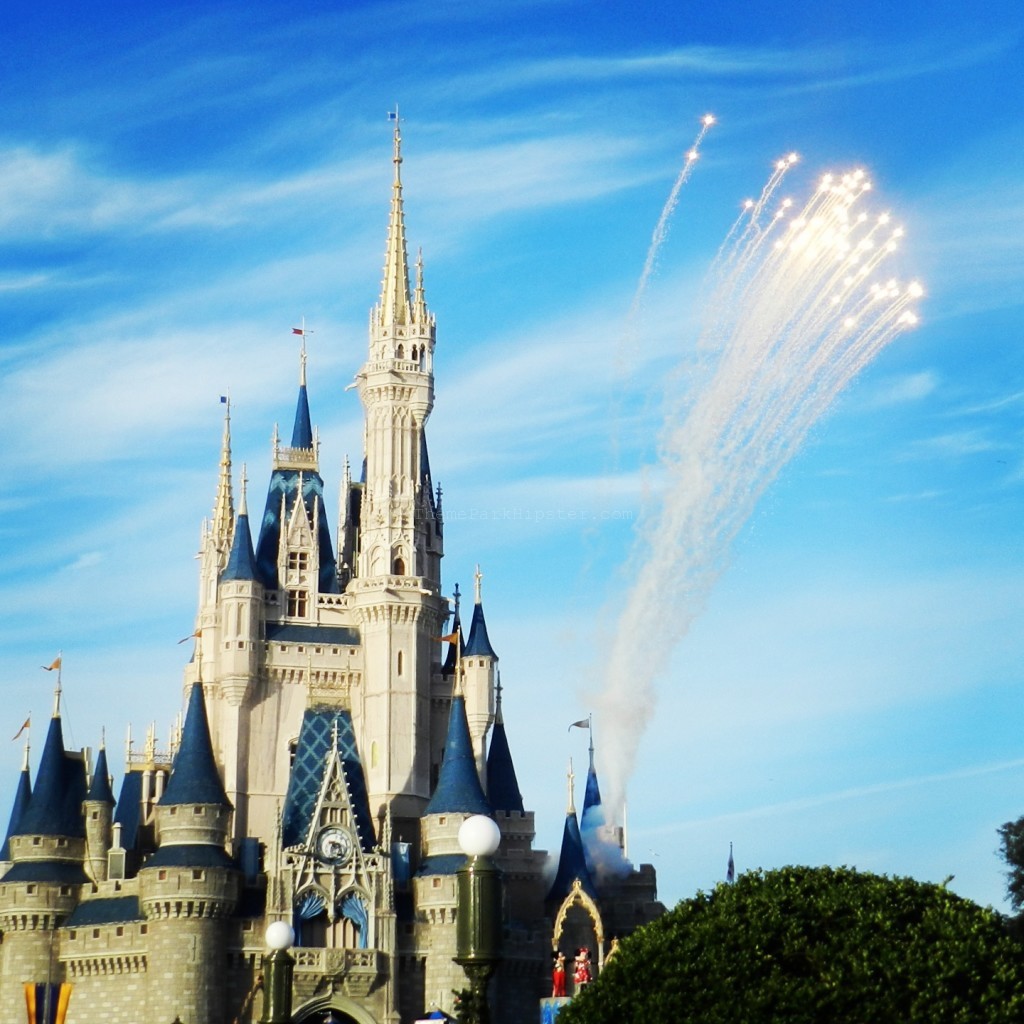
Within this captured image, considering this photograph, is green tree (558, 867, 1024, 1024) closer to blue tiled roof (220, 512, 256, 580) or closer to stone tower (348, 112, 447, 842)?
stone tower (348, 112, 447, 842)

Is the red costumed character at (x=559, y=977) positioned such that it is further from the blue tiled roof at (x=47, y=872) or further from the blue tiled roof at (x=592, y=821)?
the blue tiled roof at (x=47, y=872)

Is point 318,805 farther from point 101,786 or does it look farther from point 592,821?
point 592,821

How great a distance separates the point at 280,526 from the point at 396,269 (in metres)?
14.7

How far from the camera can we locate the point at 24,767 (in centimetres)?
10731

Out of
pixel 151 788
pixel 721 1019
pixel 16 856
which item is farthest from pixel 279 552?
pixel 721 1019

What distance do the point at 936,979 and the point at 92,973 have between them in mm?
52629

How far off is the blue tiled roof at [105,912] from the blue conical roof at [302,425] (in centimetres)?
2700

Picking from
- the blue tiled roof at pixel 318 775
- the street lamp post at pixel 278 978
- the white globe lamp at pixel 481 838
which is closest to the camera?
the white globe lamp at pixel 481 838

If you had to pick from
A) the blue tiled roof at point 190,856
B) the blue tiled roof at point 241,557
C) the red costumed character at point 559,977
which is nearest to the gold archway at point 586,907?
the red costumed character at point 559,977

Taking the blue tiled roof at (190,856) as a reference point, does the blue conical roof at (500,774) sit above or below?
above

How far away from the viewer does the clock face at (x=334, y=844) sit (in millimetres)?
95375

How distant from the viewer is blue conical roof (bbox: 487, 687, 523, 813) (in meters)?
105

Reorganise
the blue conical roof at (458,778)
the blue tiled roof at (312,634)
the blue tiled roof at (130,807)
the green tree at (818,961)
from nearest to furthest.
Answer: the green tree at (818,961) < the blue conical roof at (458,778) < the blue tiled roof at (130,807) < the blue tiled roof at (312,634)

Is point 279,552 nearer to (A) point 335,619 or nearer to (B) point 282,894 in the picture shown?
(A) point 335,619
